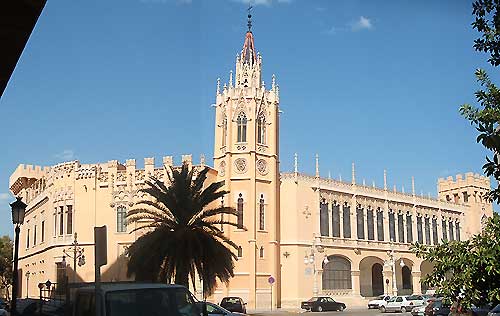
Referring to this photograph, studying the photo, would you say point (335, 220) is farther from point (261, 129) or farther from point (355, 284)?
point (261, 129)

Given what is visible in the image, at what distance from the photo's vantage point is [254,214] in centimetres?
5022

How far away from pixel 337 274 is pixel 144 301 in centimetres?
4648

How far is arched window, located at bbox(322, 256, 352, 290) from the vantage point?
179 feet

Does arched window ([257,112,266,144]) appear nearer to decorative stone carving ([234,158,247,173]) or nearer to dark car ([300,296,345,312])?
decorative stone carving ([234,158,247,173])

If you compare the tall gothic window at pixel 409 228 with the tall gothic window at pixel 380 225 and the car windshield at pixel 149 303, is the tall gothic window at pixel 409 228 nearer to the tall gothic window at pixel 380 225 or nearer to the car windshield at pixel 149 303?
the tall gothic window at pixel 380 225

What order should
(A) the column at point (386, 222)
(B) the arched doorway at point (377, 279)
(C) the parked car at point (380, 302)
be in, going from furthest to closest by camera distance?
(A) the column at point (386, 222), (B) the arched doorway at point (377, 279), (C) the parked car at point (380, 302)

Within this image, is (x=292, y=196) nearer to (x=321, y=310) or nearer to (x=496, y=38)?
(x=321, y=310)

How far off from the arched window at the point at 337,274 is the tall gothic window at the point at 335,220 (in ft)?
7.03

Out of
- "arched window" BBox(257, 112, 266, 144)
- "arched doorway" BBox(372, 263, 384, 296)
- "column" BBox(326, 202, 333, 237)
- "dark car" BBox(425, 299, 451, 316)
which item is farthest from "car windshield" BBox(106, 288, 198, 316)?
"arched doorway" BBox(372, 263, 384, 296)

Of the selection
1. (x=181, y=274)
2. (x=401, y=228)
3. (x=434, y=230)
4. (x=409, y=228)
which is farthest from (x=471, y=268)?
(x=434, y=230)

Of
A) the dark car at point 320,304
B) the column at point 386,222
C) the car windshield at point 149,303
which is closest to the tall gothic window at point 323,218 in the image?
the dark car at point 320,304

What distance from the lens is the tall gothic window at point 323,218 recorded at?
5466 centimetres

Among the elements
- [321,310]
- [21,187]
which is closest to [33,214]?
[21,187]

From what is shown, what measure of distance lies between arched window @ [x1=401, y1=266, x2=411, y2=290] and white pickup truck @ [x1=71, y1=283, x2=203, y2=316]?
182ft
